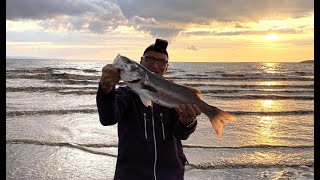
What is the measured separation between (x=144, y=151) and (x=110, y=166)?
12.5ft

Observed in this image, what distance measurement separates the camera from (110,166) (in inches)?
286

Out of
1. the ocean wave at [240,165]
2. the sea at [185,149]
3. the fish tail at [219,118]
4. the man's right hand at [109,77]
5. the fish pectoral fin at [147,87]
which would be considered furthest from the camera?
the ocean wave at [240,165]

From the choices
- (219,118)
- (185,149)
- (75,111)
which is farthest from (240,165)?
(75,111)

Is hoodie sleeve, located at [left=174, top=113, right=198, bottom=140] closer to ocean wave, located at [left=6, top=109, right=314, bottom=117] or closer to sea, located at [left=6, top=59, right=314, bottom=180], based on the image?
sea, located at [left=6, top=59, right=314, bottom=180]

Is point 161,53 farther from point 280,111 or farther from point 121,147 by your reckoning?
point 280,111

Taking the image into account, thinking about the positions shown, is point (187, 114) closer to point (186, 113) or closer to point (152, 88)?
point (186, 113)

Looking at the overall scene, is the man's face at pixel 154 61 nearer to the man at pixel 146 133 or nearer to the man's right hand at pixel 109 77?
the man at pixel 146 133

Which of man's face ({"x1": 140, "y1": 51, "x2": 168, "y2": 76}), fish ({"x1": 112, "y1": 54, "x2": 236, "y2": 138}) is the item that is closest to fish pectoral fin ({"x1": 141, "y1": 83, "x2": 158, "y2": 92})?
fish ({"x1": 112, "y1": 54, "x2": 236, "y2": 138})

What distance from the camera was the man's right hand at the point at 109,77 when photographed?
3324 millimetres

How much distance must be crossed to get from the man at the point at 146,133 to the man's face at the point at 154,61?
0.03 m

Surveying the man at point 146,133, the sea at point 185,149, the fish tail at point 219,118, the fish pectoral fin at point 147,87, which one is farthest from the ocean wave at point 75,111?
the fish pectoral fin at point 147,87

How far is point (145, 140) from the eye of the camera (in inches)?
143
